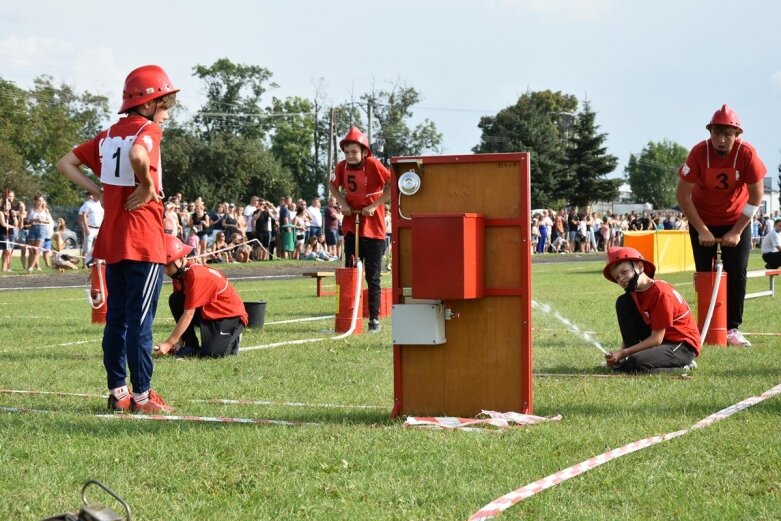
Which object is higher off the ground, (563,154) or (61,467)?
(563,154)

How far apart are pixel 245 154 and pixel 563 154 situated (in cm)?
2558

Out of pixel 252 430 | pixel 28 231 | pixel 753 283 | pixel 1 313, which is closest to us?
pixel 252 430

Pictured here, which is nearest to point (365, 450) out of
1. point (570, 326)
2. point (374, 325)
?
point (374, 325)

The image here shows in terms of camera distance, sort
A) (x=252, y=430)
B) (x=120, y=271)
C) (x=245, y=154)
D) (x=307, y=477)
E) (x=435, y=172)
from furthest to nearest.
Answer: (x=245, y=154)
(x=120, y=271)
(x=435, y=172)
(x=252, y=430)
(x=307, y=477)

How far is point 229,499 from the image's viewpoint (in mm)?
4465

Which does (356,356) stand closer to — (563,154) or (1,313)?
(1,313)

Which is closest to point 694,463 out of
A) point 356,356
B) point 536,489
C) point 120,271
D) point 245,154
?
point 536,489

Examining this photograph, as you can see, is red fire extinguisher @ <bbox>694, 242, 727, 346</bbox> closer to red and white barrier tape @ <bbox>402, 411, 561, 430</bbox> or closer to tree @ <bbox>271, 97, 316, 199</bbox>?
red and white barrier tape @ <bbox>402, 411, 561, 430</bbox>

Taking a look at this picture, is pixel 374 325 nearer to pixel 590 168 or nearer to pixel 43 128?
pixel 43 128

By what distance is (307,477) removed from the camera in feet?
15.7

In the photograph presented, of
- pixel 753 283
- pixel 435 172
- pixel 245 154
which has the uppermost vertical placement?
pixel 245 154

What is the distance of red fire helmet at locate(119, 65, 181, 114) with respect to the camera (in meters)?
6.53

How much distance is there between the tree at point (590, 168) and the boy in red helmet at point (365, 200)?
72.1 meters

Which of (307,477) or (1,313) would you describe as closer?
(307,477)
